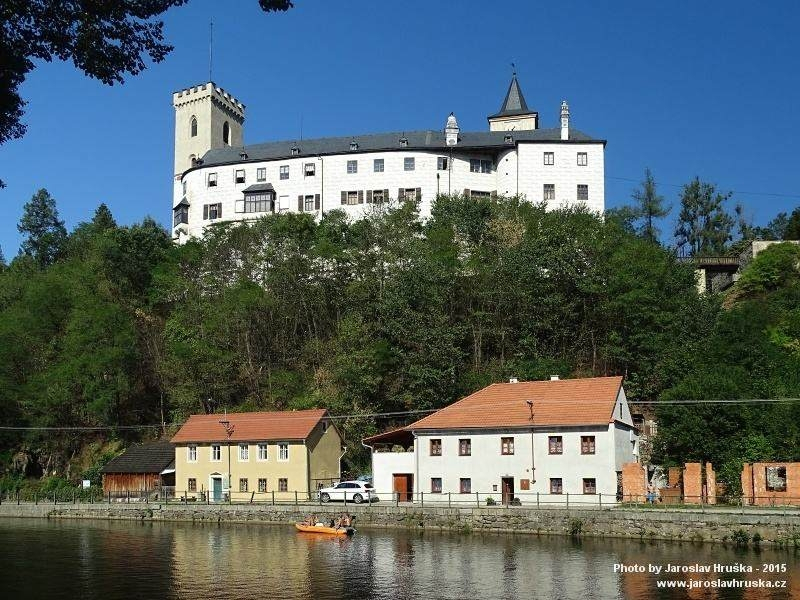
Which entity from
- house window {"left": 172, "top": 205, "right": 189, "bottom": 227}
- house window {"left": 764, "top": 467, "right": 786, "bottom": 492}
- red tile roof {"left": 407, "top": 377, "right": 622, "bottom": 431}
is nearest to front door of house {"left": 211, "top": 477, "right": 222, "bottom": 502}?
red tile roof {"left": 407, "top": 377, "right": 622, "bottom": 431}

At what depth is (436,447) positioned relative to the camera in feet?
181

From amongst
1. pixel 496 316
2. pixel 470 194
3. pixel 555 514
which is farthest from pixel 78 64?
pixel 470 194

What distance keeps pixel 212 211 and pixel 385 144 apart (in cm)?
2220

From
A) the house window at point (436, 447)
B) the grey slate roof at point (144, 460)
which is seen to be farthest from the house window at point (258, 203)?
the house window at point (436, 447)

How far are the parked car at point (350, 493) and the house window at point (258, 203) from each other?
170 ft

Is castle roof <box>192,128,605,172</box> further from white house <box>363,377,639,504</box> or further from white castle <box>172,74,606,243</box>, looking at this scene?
white house <box>363,377,639,504</box>

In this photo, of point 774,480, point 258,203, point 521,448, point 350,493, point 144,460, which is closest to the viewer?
point 774,480

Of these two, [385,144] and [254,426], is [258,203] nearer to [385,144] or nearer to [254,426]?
[385,144]

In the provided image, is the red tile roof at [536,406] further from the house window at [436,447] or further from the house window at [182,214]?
the house window at [182,214]

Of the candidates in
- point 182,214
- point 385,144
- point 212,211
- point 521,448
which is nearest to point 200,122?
point 182,214

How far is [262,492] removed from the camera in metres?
61.8

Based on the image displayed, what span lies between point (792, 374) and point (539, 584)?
97.5ft

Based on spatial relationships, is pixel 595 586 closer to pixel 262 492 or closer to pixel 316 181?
pixel 262 492

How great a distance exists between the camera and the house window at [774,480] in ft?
152
